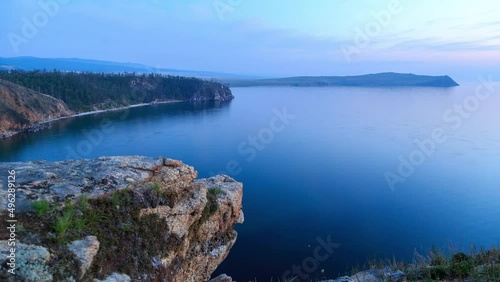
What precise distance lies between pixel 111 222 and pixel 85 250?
1.15 meters

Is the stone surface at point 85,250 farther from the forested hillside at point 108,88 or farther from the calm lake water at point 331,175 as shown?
the forested hillside at point 108,88

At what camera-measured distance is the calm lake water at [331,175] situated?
22.9 meters

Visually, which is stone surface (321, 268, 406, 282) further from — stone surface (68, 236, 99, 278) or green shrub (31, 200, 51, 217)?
green shrub (31, 200, 51, 217)

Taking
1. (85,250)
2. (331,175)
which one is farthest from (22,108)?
(85,250)

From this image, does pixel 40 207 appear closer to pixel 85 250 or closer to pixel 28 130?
pixel 85 250

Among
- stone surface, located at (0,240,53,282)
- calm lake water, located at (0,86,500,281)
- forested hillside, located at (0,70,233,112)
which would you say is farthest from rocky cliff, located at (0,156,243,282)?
forested hillside, located at (0,70,233,112)

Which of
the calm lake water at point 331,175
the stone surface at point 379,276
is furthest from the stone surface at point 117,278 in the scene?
the calm lake water at point 331,175

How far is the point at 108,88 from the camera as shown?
368 feet

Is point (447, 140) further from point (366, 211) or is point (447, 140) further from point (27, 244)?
point (27, 244)

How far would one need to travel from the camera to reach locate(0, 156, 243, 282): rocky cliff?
577 centimetres

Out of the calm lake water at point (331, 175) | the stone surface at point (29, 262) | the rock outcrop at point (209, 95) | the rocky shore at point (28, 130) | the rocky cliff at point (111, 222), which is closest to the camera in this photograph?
the stone surface at point (29, 262)

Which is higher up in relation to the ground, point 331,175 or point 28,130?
point 331,175

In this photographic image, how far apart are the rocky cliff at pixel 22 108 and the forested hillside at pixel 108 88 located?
8304 millimetres

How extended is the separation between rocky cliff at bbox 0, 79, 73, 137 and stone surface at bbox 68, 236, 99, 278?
66.2 metres
